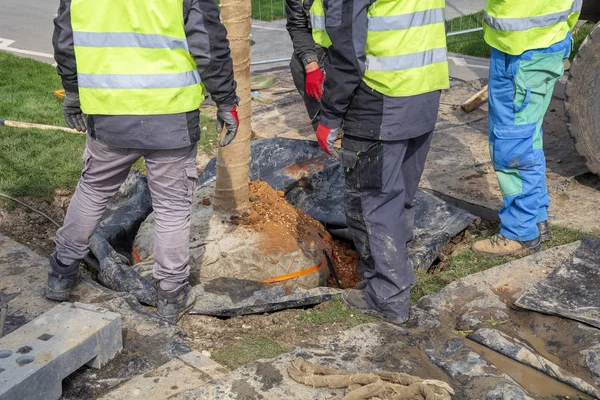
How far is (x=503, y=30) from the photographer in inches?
169

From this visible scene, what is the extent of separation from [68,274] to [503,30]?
2.70 m

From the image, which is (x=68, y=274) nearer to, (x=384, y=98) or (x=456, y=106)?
(x=384, y=98)

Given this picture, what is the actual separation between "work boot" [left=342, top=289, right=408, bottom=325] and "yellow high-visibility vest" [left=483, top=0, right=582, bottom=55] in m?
1.61

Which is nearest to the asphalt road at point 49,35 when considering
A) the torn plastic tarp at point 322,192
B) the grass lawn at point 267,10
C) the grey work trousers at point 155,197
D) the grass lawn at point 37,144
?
the grass lawn at point 267,10

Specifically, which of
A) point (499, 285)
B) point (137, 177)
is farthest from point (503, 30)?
point (137, 177)

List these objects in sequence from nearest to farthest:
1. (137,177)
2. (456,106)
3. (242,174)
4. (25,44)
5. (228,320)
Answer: (228,320) → (242,174) → (137,177) → (456,106) → (25,44)

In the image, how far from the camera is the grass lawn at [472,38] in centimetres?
959

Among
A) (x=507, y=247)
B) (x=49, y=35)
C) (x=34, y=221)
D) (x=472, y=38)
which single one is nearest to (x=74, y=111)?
(x=34, y=221)

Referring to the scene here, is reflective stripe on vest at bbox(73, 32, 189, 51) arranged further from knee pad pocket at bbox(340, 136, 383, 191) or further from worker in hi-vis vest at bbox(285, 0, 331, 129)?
worker in hi-vis vest at bbox(285, 0, 331, 129)

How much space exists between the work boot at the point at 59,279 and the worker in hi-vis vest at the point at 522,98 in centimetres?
240

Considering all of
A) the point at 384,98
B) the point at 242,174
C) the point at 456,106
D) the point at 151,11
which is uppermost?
the point at 151,11

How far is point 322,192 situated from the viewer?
5.24m

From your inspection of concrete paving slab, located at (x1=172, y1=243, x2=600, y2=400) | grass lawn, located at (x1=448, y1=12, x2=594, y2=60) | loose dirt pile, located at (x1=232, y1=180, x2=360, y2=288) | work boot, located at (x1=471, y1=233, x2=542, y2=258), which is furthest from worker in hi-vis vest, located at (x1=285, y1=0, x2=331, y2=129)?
grass lawn, located at (x1=448, y1=12, x2=594, y2=60)

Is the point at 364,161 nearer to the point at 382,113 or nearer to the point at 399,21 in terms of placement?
the point at 382,113
